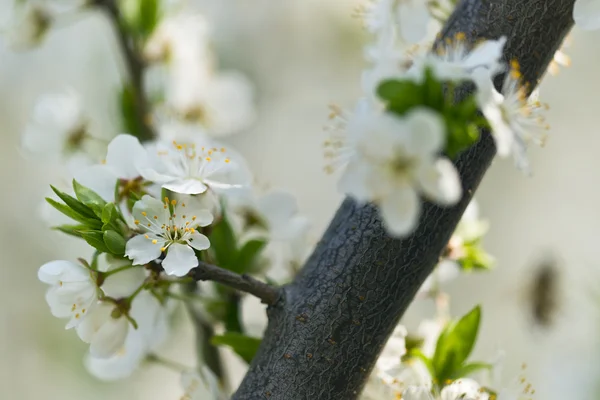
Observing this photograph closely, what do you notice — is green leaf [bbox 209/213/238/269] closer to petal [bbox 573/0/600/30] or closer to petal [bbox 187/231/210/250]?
petal [bbox 187/231/210/250]

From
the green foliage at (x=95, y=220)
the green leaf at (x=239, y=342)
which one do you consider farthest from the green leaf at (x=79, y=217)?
the green leaf at (x=239, y=342)

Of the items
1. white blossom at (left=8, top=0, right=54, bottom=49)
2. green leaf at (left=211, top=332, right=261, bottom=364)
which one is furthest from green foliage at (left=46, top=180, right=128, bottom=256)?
white blossom at (left=8, top=0, right=54, bottom=49)

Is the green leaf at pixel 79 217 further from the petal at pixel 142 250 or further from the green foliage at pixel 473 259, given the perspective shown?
the green foliage at pixel 473 259

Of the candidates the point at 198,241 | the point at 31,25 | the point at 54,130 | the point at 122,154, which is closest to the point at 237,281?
the point at 198,241

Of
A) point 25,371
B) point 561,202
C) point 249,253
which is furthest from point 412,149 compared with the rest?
point 561,202

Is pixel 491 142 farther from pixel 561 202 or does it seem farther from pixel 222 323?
pixel 561 202

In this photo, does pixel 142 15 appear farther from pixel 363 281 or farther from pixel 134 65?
pixel 363 281
